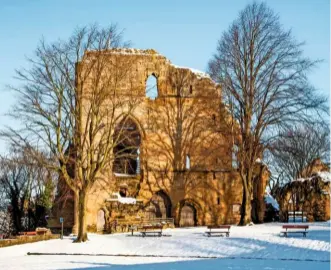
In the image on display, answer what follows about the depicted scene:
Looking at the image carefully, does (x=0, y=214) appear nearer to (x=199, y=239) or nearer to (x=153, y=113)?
(x=153, y=113)

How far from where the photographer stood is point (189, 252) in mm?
18688

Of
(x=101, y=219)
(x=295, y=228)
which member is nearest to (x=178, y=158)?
(x=101, y=219)

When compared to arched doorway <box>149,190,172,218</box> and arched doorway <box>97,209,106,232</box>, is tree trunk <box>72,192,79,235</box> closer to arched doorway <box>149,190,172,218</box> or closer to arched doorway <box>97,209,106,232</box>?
arched doorway <box>97,209,106,232</box>

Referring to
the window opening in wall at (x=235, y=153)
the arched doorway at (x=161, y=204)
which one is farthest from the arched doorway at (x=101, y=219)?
the window opening in wall at (x=235, y=153)

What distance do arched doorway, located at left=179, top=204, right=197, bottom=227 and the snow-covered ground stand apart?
9.05m

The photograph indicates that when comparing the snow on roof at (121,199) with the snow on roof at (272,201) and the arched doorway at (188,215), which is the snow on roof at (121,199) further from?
the snow on roof at (272,201)

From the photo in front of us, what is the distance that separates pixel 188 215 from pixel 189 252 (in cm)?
1495

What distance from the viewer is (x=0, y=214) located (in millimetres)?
44406

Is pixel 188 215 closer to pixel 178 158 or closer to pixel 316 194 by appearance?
pixel 178 158

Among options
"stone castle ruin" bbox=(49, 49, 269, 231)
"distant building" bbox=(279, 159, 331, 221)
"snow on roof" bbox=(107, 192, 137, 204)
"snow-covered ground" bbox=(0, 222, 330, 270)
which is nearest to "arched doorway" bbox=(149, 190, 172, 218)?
"stone castle ruin" bbox=(49, 49, 269, 231)

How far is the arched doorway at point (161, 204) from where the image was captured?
33156mm

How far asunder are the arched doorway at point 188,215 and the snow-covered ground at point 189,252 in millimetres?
9052

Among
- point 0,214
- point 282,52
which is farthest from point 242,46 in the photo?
point 0,214

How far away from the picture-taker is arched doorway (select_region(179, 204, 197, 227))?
109 feet
